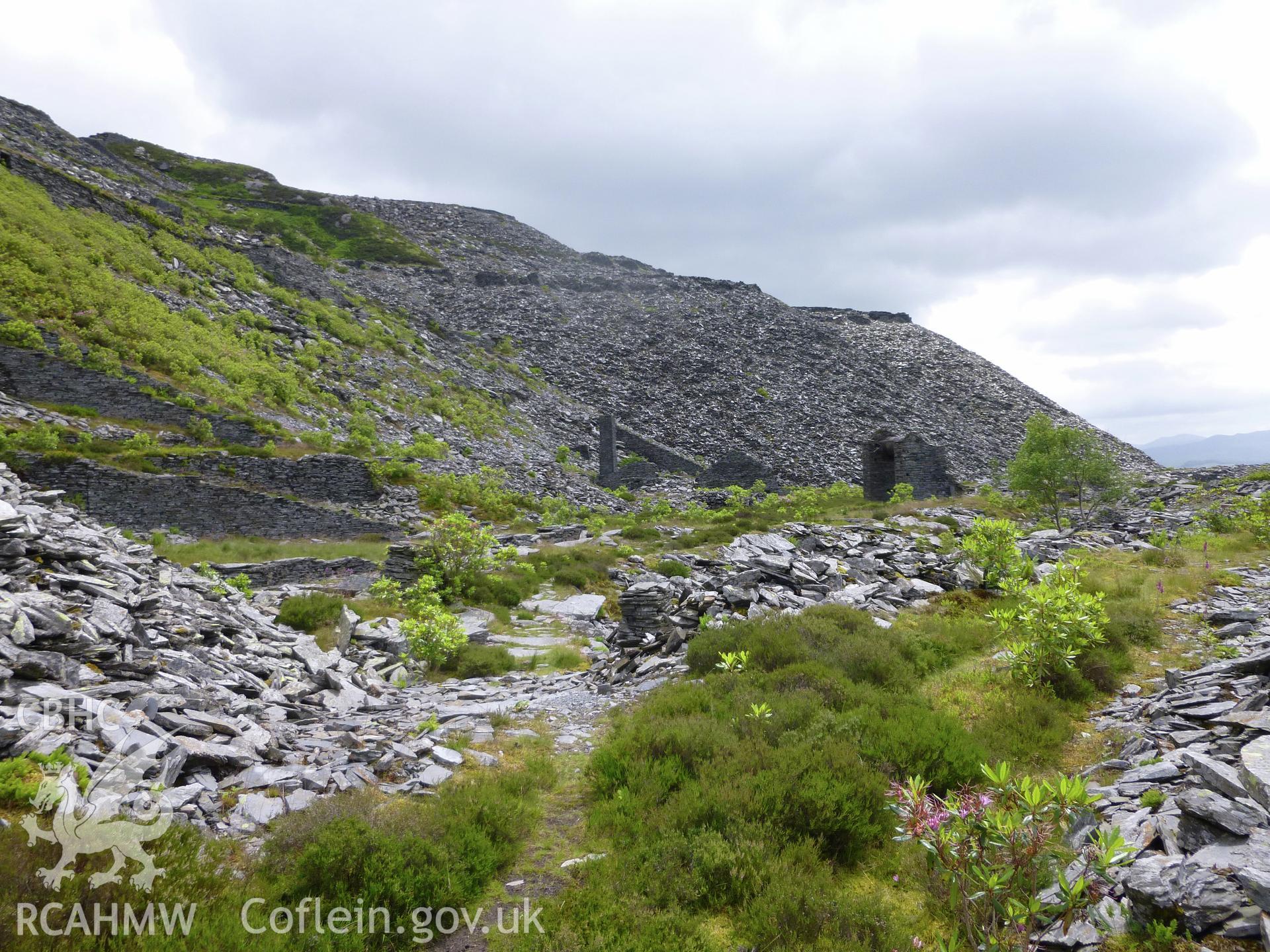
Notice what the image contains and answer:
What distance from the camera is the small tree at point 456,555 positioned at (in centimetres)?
1473

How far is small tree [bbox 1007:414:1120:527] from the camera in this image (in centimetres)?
2542

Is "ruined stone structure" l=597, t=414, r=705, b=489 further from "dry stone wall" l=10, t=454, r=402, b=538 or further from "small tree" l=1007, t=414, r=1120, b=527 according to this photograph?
"small tree" l=1007, t=414, r=1120, b=527

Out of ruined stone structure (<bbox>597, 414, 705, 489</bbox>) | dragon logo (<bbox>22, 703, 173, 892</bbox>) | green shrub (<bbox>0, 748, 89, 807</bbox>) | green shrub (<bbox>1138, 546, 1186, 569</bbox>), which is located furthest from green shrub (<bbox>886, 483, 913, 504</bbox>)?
green shrub (<bbox>0, 748, 89, 807</bbox>)

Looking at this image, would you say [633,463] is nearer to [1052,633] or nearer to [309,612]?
[309,612]

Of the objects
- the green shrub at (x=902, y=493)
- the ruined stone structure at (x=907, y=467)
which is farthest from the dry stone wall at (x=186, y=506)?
the ruined stone structure at (x=907, y=467)

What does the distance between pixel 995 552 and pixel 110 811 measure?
14525mm

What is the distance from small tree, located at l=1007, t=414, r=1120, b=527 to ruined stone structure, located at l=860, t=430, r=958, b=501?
814 centimetres

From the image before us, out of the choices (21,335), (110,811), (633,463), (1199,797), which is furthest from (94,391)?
(1199,797)

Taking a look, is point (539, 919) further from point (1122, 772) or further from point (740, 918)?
point (1122, 772)

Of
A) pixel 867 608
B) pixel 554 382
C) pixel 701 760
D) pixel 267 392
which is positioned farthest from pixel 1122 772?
pixel 554 382

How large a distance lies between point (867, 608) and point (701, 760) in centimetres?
691

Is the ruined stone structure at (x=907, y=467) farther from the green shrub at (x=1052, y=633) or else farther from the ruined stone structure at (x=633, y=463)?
the green shrub at (x=1052, y=633)

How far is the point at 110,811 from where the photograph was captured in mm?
4102

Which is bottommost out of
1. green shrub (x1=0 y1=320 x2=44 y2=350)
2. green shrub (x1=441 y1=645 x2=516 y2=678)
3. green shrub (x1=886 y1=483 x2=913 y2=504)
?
green shrub (x1=441 y1=645 x2=516 y2=678)
